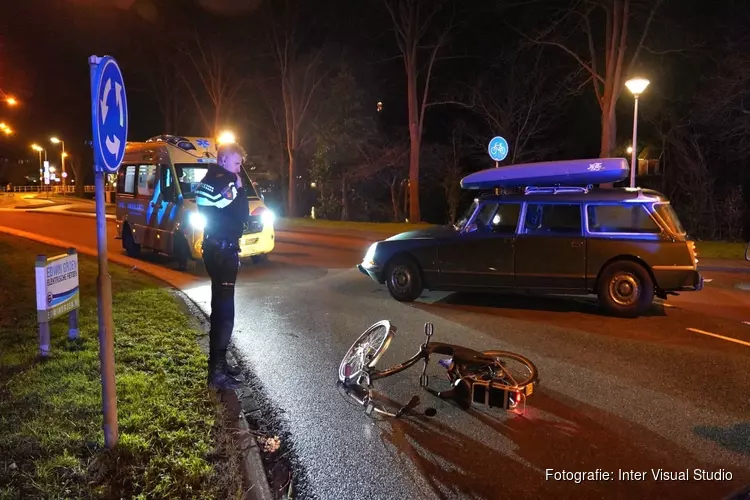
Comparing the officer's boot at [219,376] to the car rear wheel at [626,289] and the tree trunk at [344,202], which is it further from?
the tree trunk at [344,202]

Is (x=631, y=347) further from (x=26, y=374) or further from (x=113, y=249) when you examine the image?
(x=113, y=249)

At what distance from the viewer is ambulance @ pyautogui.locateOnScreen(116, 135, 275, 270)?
40.7 feet

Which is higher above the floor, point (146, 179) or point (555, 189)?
point (146, 179)

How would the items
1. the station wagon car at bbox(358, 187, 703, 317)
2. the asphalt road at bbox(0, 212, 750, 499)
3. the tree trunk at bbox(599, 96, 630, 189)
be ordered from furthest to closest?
the tree trunk at bbox(599, 96, 630, 189) → the station wagon car at bbox(358, 187, 703, 317) → the asphalt road at bbox(0, 212, 750, 499)

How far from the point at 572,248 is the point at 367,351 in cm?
435

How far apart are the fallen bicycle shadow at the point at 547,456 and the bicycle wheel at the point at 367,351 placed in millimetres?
622

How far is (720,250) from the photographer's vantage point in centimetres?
1664

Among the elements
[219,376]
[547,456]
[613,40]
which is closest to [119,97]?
[219,376]

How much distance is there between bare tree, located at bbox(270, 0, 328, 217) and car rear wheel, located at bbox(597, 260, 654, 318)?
25.8 metres

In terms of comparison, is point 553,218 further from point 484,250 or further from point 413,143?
point 413,143

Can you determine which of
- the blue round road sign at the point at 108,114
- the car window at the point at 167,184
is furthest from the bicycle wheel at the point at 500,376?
the car window at the point at 167,184

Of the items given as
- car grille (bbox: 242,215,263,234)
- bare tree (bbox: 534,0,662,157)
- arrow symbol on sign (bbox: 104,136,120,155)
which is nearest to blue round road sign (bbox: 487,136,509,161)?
bare tree (bbox: 534,0,662,157)

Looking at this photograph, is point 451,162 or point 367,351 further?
point 451,162

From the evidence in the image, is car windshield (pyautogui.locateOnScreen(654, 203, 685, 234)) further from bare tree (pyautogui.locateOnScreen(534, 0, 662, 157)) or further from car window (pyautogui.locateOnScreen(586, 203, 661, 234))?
bare tree (pyautogui.locateOnScreen(534, 0, 662, 157))
